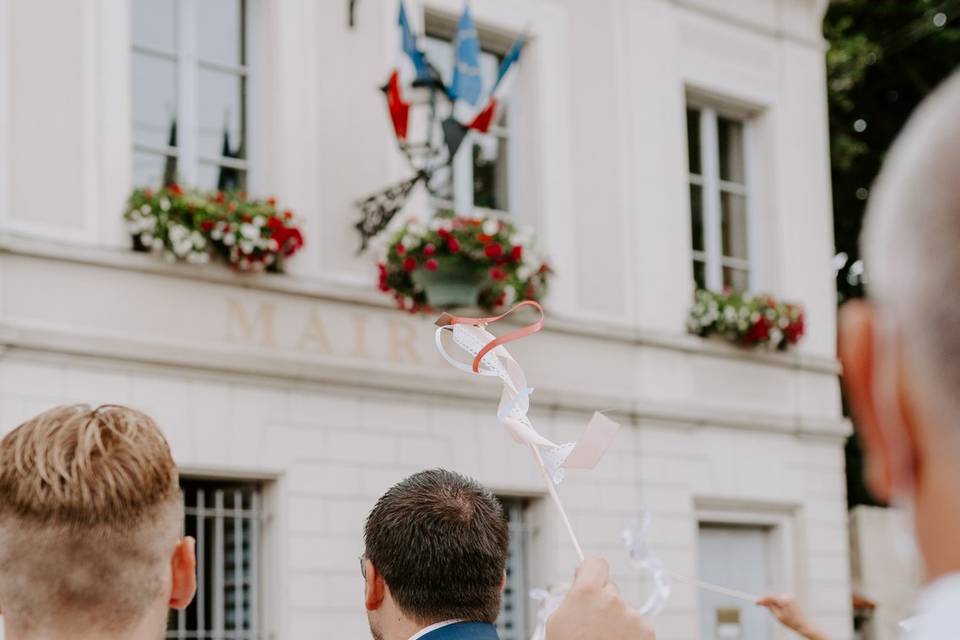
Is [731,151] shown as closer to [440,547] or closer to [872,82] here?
[872,82]

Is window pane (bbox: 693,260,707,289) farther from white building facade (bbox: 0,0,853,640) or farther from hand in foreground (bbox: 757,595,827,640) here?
hand in foreground (bbox: 757,595,827,640)

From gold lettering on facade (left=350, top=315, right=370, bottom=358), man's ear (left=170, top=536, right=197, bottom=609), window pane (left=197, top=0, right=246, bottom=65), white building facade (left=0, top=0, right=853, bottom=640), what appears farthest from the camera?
gold lettering on facade (left=350, top=315, right=370, bottom=358)

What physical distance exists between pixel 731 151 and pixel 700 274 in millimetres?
1180

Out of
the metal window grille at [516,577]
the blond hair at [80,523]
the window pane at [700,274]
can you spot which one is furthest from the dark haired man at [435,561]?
the window pane at [700,274]

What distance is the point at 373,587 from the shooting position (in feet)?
10.4

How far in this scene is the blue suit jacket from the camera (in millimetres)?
2986

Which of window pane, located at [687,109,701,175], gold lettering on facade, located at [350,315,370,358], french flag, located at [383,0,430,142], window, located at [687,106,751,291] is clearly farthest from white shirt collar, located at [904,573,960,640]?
window pane, located at [687,109,701,175]

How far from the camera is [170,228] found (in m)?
8.41

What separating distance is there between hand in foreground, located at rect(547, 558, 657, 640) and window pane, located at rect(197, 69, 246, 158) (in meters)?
7.34

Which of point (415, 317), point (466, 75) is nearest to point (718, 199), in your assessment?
point (415, 317)

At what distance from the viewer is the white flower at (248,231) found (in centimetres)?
862

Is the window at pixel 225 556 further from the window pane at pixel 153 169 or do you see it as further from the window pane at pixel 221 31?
the window pane at pixel 221 31

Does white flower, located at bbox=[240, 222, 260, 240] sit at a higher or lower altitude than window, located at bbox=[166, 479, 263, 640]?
higher

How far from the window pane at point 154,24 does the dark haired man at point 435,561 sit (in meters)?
6.25
